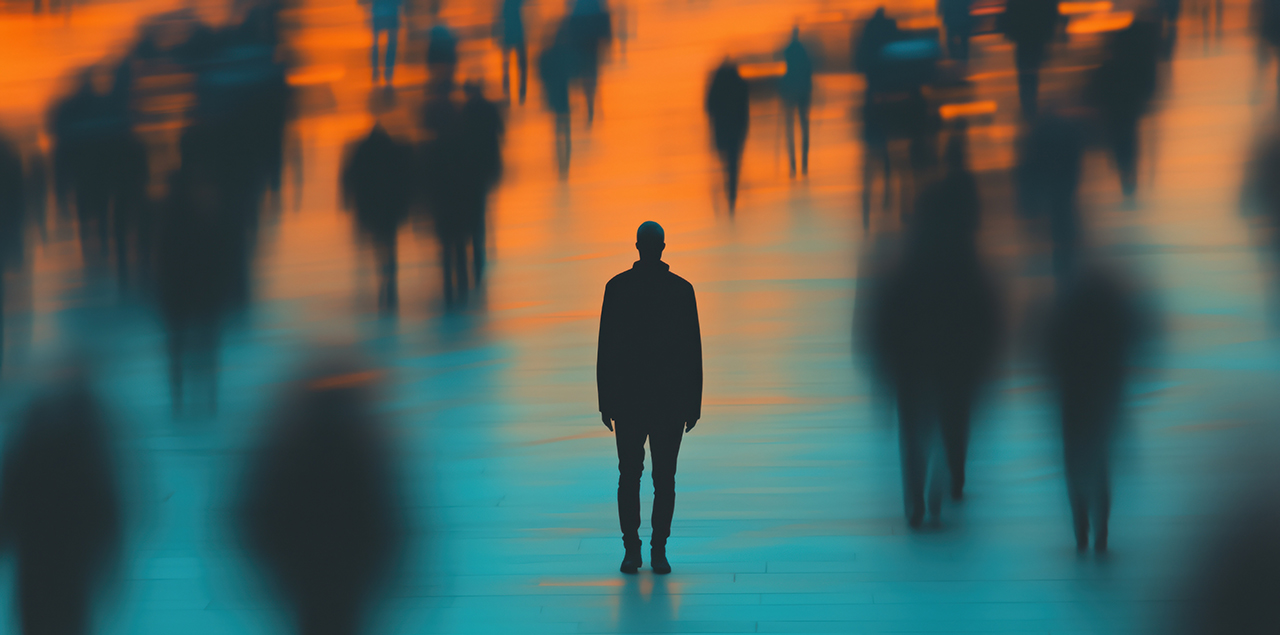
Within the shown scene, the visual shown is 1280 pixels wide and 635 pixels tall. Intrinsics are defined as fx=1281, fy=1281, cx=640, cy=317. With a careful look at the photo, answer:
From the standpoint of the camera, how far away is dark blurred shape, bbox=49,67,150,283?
12430mm

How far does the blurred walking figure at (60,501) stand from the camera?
14.4 ft

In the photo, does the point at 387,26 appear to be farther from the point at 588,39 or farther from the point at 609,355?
the point at 609,355

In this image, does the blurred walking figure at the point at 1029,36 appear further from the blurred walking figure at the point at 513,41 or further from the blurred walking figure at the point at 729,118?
the blurred walking figure at the point at 513,41

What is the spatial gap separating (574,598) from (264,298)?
21.5ft

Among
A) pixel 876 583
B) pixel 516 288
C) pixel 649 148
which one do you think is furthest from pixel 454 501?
pixel 649 148

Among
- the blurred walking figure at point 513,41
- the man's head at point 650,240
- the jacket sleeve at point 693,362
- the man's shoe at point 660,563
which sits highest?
the blurred walking figure at point 513,41

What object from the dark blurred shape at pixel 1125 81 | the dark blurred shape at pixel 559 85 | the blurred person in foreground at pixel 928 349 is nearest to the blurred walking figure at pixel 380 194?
the dark blurred shape at pixel 559 85

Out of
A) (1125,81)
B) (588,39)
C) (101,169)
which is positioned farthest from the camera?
(588,39)

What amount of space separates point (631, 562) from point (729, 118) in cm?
795

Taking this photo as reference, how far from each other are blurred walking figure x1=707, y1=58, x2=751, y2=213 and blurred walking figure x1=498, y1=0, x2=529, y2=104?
3812mm

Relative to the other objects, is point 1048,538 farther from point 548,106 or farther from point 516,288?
point 548,106

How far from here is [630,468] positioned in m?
5.63

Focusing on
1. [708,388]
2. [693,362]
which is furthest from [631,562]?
[708,388]

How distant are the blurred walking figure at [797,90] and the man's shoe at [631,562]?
335 inches
